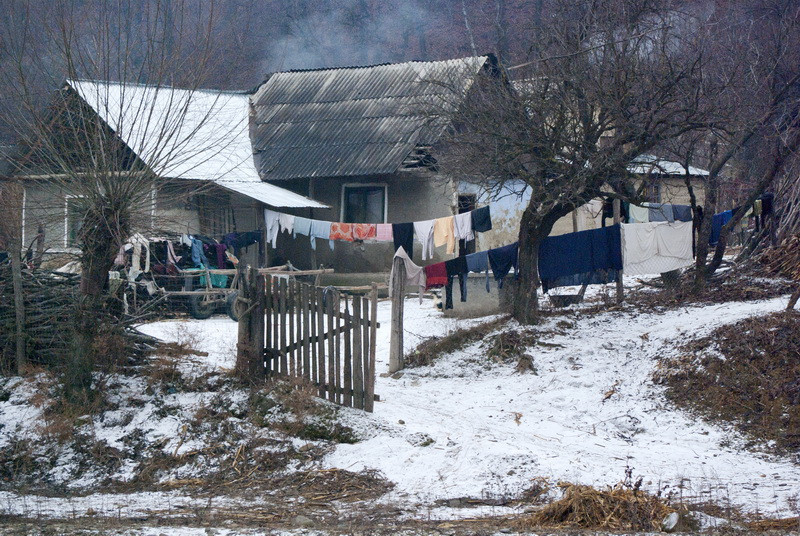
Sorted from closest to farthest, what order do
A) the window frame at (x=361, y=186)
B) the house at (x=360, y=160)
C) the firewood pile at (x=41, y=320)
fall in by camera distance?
the firewood pile at (x=41, y=320) < the house at (x=360, y=160) < the window frame at (x=361, y=186)

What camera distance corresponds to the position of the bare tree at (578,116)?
1170cm

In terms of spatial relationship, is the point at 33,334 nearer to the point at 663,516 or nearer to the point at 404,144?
the point at 663,516

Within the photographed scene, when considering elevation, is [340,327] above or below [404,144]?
below

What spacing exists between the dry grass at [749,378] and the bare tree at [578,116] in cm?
322

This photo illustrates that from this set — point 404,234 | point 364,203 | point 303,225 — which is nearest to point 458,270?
point 404,234

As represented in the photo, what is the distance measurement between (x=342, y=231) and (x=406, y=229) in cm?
249

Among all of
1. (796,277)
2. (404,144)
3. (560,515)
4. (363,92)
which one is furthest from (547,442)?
(363,92)

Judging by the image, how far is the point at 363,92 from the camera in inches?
895

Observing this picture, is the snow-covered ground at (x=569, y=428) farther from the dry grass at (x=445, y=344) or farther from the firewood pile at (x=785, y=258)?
the firewood pile at (x=785, y=258)

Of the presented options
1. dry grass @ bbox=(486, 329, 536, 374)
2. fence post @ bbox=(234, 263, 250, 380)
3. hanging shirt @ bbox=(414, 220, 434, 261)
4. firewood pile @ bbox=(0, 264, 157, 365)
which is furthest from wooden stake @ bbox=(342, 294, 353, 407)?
hanging shirt @ bbox=(414, 220, 434, 261)

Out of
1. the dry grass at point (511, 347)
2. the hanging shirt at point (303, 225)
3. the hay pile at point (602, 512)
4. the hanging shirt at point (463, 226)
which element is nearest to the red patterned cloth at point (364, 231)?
the hanging shirt at point (303, 225)

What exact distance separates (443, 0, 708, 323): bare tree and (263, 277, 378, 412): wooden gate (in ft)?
15.7

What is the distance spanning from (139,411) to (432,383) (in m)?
4.33

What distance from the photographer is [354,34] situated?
48719 millimetres
